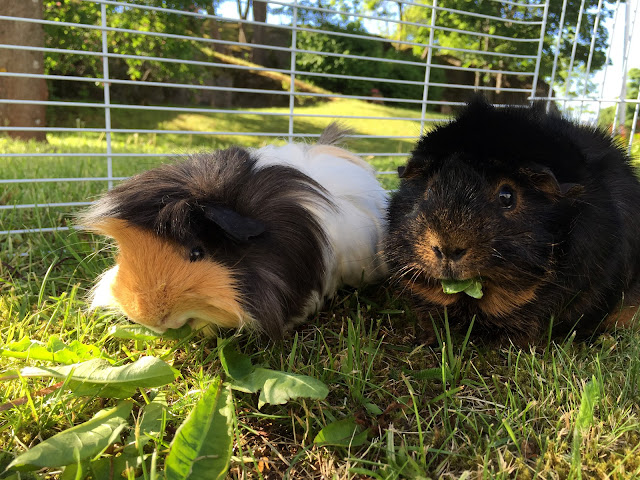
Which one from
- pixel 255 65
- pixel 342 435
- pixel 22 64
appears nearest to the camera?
pixel 342 435

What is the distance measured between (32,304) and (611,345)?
6.49 ft

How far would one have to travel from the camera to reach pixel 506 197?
3.98 feet

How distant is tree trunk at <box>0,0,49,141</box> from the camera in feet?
14.5

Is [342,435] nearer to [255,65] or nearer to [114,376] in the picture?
[114,376]

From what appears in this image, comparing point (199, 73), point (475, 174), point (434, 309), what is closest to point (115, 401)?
point (434, 309)

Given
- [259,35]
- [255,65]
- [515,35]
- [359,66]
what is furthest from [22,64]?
[359,66]

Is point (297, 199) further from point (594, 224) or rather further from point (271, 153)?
point (594, 224)

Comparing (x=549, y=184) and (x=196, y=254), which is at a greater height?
(x=549, y=184)

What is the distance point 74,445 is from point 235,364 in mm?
454

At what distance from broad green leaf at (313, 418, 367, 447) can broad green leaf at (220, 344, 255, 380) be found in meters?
0.29

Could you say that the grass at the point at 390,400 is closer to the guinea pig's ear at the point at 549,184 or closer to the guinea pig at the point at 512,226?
the guinea pig at the point at 512,226

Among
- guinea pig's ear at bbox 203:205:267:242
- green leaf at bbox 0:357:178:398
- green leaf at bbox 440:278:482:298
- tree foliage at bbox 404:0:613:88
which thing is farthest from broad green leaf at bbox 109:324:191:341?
tree foliage at bbox 404:0:613:88

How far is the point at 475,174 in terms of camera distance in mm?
1221

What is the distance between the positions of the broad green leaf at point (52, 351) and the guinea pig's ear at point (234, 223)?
0.49 meters
